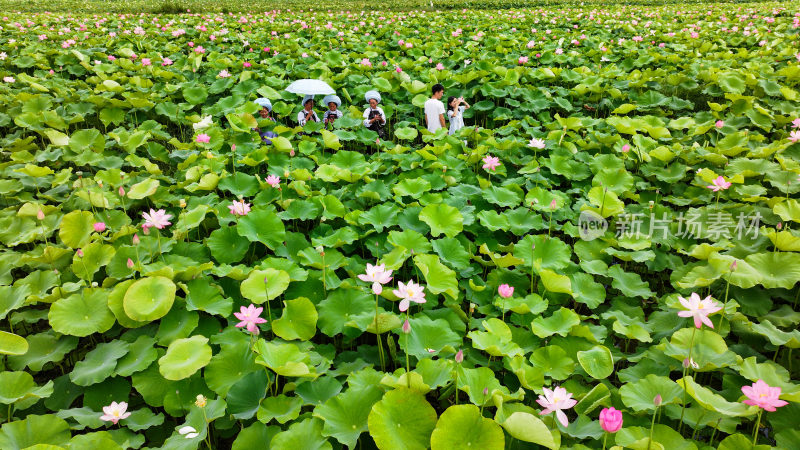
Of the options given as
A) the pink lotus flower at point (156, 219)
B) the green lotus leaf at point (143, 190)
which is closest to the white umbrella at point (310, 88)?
the green lotus leaf at point (143, 190)

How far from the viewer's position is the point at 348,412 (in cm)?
163

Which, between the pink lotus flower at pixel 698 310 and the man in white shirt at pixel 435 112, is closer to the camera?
the pink lotus flower at pixel 698 310

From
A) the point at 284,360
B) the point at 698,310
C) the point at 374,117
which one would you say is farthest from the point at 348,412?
the point at 374,117

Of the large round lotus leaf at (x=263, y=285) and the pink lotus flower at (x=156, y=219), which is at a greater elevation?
the pink lotus flower at (x=156, y=219)

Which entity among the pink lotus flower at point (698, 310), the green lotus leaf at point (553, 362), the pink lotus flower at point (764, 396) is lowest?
the green lotus leaf at point (553, 362)

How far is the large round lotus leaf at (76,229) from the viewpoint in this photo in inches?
103

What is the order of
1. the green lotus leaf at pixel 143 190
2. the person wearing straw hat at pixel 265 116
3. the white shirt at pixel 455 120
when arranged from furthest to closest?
the white shirt at pixel 455 120 < the person wearing straw hat at pixel 265 116 < the green lotus leaf at pixel 143 190

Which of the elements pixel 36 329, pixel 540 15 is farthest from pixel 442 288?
pixel 540 15

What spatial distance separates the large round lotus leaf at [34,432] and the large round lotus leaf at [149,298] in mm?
476

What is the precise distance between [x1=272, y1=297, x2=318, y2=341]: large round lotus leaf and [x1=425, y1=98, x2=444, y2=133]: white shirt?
3.01m

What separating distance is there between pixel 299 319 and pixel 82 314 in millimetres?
985

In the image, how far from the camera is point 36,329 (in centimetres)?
239

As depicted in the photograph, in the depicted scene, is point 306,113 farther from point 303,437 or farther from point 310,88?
point 303,437

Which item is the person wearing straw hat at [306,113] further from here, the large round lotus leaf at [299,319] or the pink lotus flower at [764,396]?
the pink lotus flower at [764,396]
